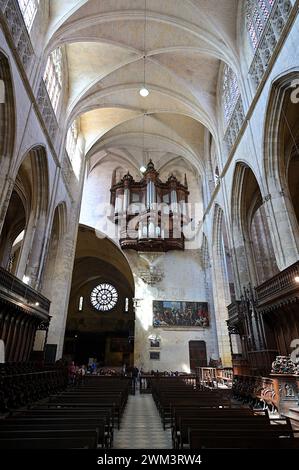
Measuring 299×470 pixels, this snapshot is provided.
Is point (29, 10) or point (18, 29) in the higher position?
point (29, 10)

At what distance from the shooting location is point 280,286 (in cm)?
862

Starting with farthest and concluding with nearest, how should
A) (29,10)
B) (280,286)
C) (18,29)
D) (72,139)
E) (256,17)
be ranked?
(72,139)
(256,17)
(29,10)
(18,29)
(280,286)

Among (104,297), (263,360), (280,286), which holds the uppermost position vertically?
(104,297)

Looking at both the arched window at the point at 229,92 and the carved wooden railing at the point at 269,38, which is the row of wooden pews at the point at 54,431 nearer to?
the carved wooden railing at the point at 269,38

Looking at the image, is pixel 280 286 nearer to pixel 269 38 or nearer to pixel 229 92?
pixel 269 38

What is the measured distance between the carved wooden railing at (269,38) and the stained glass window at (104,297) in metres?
24.4

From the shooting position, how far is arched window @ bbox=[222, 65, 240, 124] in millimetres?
14281

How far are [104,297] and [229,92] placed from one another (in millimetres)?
22992

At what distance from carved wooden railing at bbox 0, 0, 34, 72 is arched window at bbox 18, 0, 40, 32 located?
836mm

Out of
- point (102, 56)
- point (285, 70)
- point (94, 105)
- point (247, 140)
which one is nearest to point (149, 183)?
point (94, 105)

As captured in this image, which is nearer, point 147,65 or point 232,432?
point 232,432

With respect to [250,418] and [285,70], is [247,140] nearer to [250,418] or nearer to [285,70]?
[285,70]

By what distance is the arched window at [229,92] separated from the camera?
562 inches

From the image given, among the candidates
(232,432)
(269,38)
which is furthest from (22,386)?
(269,38)
